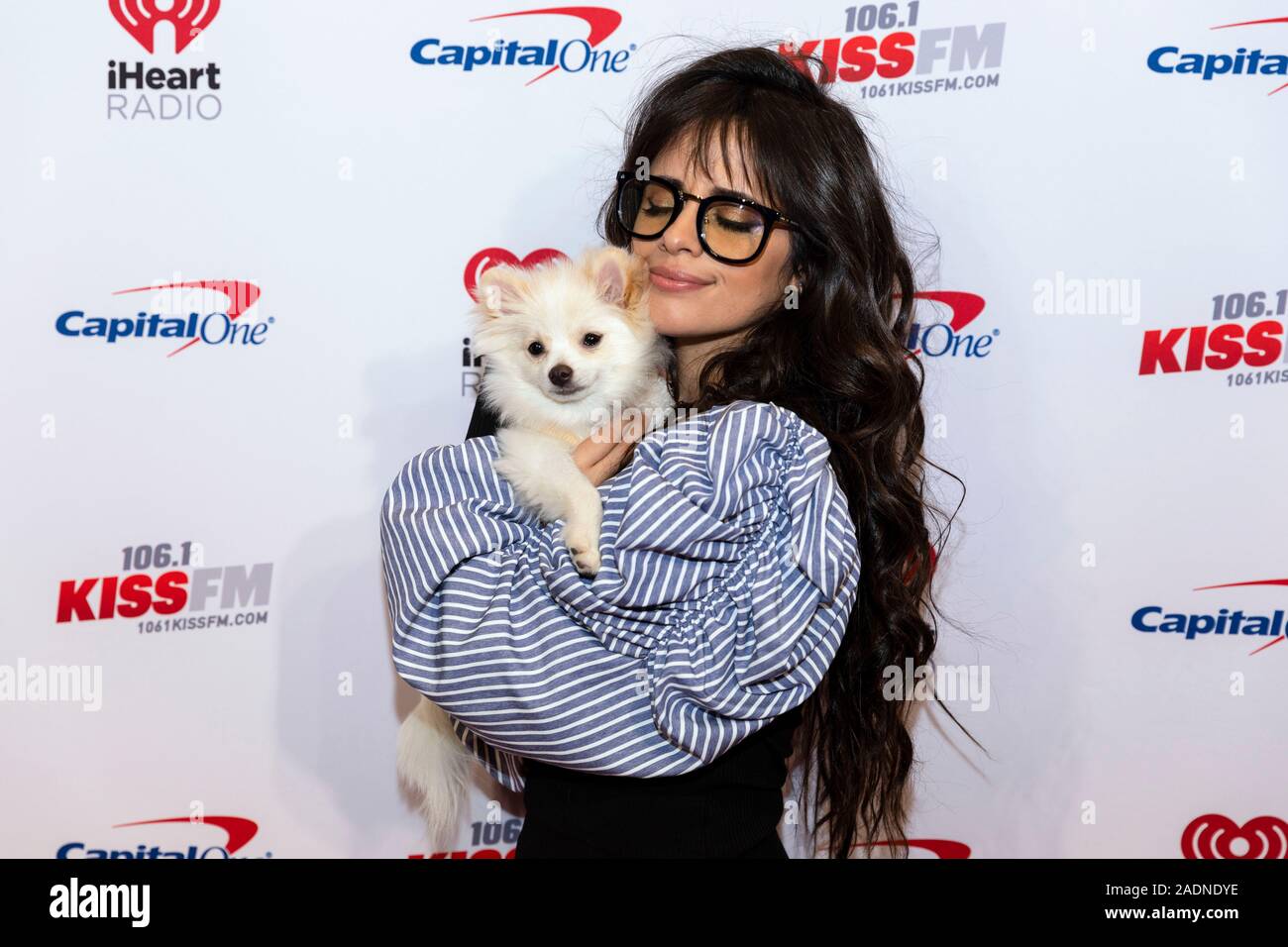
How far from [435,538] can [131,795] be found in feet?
5.13

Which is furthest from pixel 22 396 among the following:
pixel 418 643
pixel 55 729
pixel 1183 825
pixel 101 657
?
pixel 1183 825

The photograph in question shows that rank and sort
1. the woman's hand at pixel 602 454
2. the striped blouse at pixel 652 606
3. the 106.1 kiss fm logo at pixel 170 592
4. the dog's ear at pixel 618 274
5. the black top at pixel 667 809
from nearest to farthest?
the striped blouse at pixel 652 606
the black top at pixel 667 809
the woman's hand at pixel 602 454
the dog's ear at pixel 618 274
the 106.1 kiss fm logo at pixel 170 592

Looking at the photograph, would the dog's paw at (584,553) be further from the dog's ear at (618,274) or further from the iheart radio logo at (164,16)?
the iheart radio logo at (164,16)

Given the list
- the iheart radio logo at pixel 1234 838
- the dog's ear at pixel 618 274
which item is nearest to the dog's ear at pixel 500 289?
the dog's ear at pixel 618 274

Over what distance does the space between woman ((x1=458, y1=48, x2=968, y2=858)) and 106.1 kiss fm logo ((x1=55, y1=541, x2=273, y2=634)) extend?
108 cm

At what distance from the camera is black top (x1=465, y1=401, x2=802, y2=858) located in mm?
1852

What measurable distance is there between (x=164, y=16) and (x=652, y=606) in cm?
199

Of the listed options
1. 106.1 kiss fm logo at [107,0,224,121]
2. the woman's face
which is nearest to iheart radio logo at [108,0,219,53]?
106.1 kiss fm logo at [107,0,224,121]

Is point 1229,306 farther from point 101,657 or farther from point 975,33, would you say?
point 101,657

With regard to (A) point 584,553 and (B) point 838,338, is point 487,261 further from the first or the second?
(A) point 584,553

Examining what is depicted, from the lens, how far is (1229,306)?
8.51ft

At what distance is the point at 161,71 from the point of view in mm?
2527

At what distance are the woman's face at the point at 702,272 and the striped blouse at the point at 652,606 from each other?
1.39 ft

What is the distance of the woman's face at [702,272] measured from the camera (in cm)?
212
